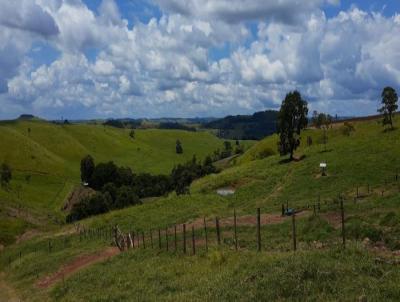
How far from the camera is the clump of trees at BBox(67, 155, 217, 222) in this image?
123438 millimetres

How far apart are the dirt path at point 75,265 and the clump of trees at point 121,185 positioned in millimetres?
75681

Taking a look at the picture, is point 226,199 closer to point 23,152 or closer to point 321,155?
point 321,155

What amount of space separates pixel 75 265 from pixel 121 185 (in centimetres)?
13768

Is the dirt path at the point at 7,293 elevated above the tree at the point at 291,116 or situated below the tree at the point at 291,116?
below

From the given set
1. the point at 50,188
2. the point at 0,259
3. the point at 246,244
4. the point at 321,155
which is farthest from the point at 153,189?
the point at 246,244

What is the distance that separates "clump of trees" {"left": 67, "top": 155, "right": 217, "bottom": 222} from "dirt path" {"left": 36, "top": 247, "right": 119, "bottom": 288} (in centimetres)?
7568

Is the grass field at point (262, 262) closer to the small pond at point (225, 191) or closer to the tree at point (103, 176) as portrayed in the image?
the small pond at point (225, 191)

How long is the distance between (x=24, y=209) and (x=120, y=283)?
107 metres

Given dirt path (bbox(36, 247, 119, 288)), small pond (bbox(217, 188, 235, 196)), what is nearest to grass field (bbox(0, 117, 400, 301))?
dirt path (bbox(36, 247, 119, 288))

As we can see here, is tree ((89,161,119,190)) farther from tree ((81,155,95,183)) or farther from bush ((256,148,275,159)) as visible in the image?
bush ((256,148,275,159))

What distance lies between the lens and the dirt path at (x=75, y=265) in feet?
117

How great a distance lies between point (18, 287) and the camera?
126ft

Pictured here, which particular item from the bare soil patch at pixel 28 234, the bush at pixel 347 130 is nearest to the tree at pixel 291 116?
the bare soil patch at pixel 28 234

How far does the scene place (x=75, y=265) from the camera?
38.6 metres
